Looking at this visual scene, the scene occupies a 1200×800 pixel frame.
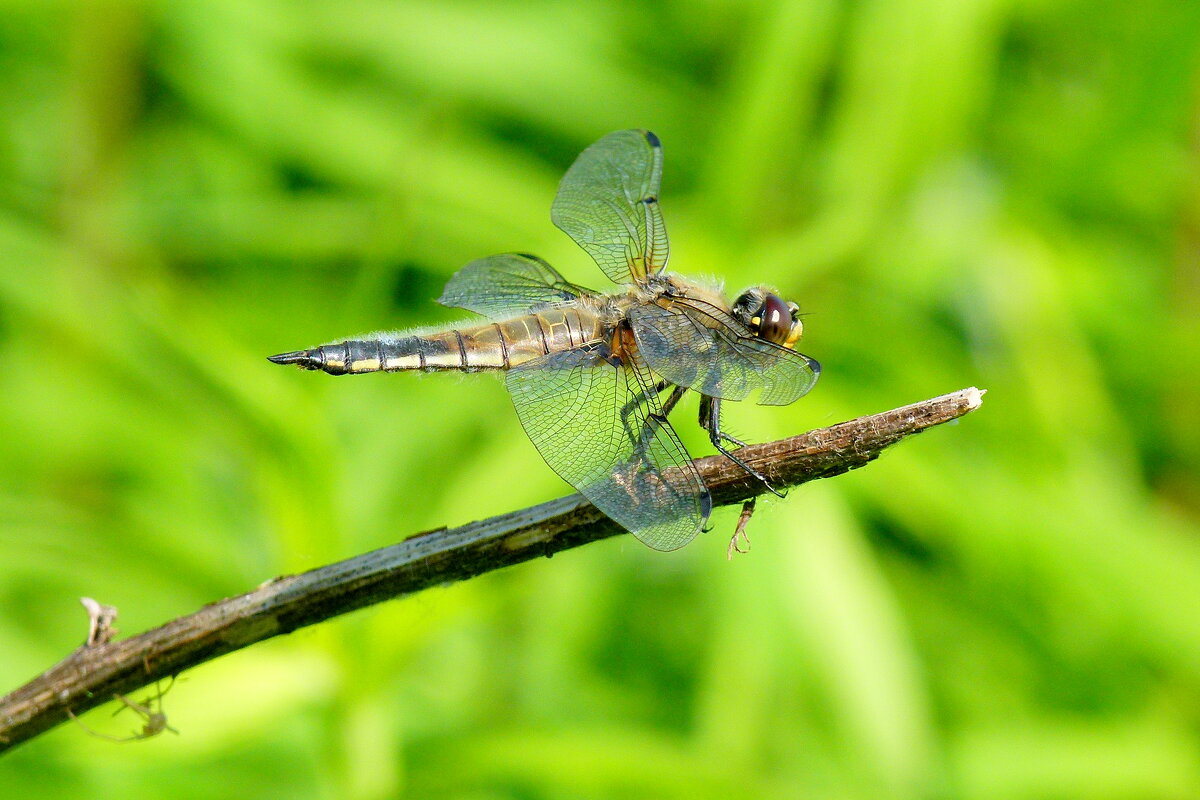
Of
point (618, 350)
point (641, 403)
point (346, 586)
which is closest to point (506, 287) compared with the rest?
point (618, 350)

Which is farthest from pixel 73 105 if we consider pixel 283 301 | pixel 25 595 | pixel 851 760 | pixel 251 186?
pixel 851 760

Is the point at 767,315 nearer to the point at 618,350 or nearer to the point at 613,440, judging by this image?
the point at 618,350

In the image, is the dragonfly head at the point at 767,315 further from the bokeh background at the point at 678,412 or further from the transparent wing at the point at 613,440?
the bokeh background at the point at 678,412

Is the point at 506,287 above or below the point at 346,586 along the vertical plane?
above

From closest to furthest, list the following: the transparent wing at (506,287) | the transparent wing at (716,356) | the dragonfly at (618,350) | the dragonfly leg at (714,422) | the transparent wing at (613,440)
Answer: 1. the transparent wing at (613,440)
2. the dragonfly at (618,350)
3. the transparent wing at (716,356)
4. the dragonfly leg at (714,422)
5. the transparent wing at (506,287)

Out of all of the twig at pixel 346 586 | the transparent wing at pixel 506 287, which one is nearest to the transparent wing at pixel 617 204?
the transparent wing at pixel 506 287

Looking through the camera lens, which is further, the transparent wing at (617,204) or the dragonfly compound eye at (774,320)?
the transparent wing at (617,204)

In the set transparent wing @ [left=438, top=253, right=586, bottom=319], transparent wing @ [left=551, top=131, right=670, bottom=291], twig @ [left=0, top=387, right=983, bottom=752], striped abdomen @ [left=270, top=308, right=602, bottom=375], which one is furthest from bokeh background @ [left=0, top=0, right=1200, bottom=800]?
twig @ [left=0, top=387, right=983, bottom=752]
